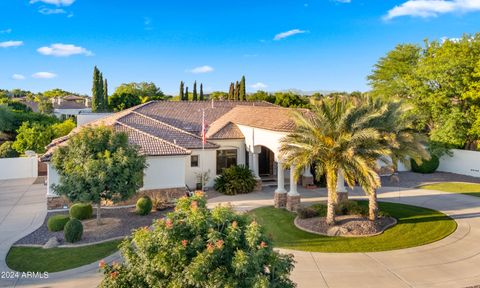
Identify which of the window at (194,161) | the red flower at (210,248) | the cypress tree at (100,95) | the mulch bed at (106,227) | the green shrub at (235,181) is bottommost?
the mulch bed at (106,227)

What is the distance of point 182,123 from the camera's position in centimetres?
3225

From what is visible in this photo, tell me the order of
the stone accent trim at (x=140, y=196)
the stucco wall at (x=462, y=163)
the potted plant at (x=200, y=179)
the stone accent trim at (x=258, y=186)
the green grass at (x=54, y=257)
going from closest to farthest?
the green grass at (x=54, y=257), the stone accent trim at (x=140, y=196), the stone accent trim at (x=258, y=186), the potted plant at (x=200, y=179), the stucco wall at (x=462, y=163)

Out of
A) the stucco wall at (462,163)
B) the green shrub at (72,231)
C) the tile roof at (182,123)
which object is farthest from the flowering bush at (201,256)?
the stucco wall at (462,163)

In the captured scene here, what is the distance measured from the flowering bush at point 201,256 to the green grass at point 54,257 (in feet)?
25.9

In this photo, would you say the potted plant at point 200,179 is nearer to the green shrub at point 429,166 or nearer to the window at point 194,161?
the window at point 194,161

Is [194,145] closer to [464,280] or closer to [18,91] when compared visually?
[464,280]

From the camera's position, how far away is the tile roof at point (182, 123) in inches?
929

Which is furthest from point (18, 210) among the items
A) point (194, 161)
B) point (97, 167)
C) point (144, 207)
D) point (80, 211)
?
point (194, 161)

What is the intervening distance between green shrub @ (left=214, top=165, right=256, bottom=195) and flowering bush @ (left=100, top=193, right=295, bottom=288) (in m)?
17.9

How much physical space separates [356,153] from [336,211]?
477 centimetres

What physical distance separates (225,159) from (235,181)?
3.30 m

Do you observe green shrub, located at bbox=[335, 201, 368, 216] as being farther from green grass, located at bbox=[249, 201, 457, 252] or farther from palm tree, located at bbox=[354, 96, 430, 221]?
green grass, located at bbox=[249, 201, 457, 252]

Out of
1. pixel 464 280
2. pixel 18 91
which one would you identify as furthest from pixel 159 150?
pixel 18 91

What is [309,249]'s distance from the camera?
50.4 ft
